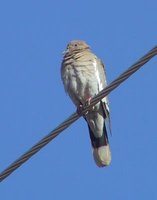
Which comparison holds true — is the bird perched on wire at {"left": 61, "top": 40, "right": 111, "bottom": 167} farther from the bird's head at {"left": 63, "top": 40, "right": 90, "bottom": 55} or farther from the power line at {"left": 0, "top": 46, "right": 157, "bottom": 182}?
the power line at {"left": 0, "top": 46, "right": 157, "bottom": 182}

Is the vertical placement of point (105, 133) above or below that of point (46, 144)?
above

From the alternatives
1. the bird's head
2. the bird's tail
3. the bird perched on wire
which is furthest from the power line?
the bird's head

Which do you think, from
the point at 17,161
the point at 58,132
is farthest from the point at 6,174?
the point at 58,132

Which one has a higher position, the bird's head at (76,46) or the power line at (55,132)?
the bird's head at (76,46)

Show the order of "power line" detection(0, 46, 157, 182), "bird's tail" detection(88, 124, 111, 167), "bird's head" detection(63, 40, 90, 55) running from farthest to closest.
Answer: "bird's head" detection(63, 40, 90, 55) → "bird's tail" detection(88, 124, 111, 167) → "power line" detection(0, 46, 157, 182)

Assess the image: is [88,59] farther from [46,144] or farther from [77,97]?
[46,144]

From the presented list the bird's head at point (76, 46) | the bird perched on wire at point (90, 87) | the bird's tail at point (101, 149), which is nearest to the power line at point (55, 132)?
the bird perched on wire at point (90, 87)

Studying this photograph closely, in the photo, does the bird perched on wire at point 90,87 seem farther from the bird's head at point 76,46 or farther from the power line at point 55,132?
the power line at point 55,132

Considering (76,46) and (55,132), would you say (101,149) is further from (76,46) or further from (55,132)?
(55,132)
